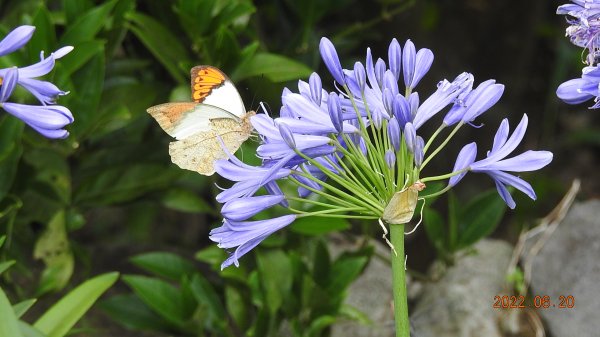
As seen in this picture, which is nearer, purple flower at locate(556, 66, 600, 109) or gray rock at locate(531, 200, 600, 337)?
purple flower at locate(556, 66, 600, 109)

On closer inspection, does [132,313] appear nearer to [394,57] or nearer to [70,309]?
[70,309]

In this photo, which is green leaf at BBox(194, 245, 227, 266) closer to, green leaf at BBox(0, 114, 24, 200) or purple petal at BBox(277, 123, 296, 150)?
green leaf at BBox(0, 114, 24, 200)

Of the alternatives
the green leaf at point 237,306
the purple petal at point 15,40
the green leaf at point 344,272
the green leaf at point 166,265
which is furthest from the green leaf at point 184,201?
the purple petal at point 15,40

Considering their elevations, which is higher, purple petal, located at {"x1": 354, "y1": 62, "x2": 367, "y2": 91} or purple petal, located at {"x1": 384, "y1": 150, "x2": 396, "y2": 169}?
purple petal, located at {"x1": 354, "y1": 62, "x2": 367, "y2": 91}

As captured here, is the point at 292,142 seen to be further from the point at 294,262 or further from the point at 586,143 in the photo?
the point at 586,143

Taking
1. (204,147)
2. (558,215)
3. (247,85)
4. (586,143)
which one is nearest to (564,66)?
(586,143)

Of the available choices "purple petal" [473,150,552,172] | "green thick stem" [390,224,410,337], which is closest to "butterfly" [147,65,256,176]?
"green thick stem" [390,224,410,337]

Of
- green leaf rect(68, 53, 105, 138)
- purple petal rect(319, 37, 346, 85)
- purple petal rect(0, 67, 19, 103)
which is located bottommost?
green leaf rect(68, 53, 105, 138)

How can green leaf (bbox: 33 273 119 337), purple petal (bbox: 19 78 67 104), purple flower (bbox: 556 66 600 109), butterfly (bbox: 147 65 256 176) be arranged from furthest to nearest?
green leaf (bbox: 33 273 119 337) < butterfly (bbox: 147 65 256 176) < purple petal (bbox: 19 78 67 104) < purple flower (bbox: 556 66 600 109)
